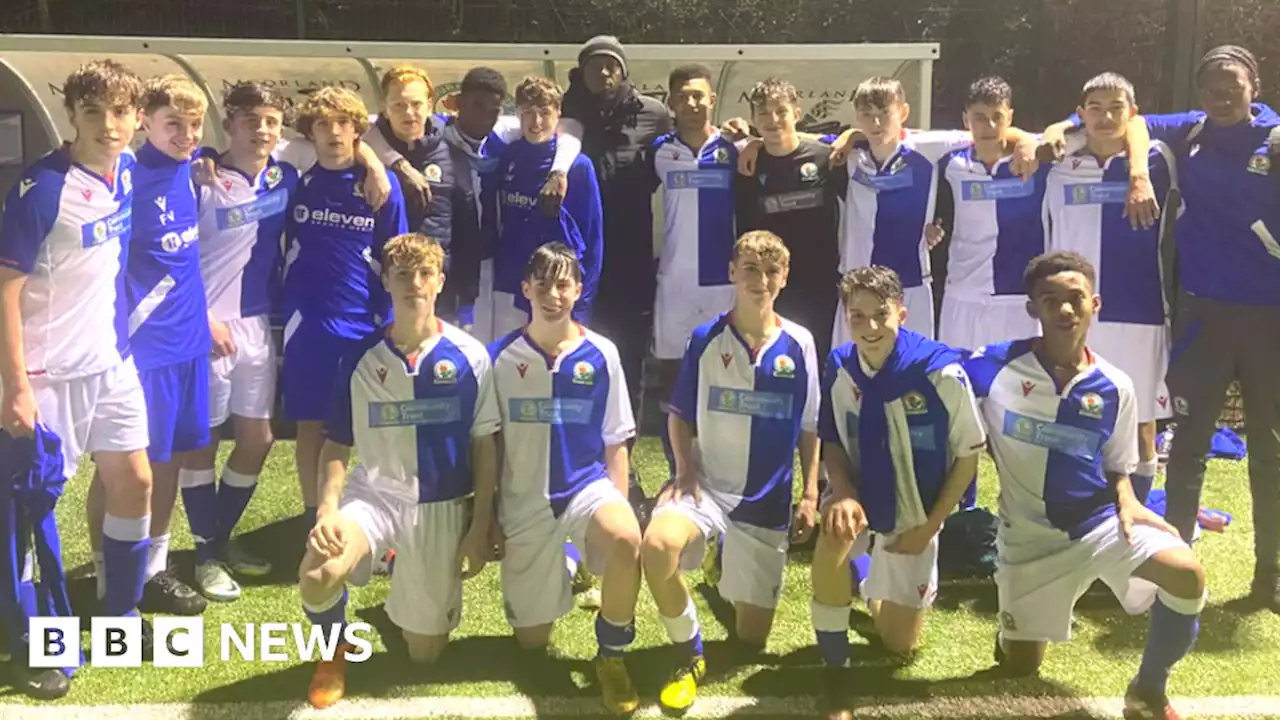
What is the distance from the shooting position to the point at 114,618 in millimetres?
3604

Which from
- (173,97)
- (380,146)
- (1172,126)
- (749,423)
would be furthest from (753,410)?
(173,97)

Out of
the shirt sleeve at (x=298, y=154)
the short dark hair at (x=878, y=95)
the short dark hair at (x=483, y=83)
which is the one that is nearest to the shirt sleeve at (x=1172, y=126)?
the short dark hair at (x=878, y=95)

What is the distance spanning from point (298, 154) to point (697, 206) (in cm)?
176

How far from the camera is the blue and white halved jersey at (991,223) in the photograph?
14.5ft

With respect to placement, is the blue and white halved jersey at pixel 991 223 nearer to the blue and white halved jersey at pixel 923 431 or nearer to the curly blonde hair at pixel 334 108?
the blue and white halved jersey at pixel 923 431

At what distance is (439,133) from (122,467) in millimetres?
1918

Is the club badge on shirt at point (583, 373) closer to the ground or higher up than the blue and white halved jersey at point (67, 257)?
closer to the ground

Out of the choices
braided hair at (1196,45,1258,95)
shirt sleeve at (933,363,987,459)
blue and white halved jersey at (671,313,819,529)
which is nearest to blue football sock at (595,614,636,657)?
blue and white halved jersey at (671,313,819,529)

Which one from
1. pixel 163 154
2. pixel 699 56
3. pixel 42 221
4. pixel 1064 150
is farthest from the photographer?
pixel 699 56

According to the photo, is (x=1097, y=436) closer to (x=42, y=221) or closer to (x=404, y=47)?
(x=42, y=221)

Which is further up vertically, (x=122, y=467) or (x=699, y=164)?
(x=699, y=164)

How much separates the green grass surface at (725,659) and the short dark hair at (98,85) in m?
1.97

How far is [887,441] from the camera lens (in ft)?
11.0

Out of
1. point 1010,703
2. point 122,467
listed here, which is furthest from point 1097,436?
point 122,467
